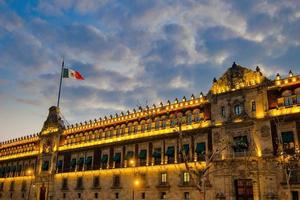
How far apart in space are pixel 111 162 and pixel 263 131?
92.5ft

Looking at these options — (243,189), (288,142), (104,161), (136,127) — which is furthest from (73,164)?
(288,142)

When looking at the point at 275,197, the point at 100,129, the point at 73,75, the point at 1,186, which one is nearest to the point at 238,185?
the point at 275,197

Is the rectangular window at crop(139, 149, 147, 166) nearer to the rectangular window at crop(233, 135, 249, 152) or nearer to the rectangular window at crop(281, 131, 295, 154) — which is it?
the rectangular window at crop(233, 135, 249, 152)

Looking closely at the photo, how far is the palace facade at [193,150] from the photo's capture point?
39.6m

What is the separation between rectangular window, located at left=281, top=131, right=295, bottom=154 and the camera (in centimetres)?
3878

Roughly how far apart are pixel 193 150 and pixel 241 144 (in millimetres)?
8231

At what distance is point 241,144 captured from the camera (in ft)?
137

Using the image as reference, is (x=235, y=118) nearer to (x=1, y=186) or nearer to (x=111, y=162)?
(x=111, y=162)

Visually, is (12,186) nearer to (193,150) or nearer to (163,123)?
(163,123)

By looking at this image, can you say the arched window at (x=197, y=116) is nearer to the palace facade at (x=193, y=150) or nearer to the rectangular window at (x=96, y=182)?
the palace facade at (x=193, y=150)

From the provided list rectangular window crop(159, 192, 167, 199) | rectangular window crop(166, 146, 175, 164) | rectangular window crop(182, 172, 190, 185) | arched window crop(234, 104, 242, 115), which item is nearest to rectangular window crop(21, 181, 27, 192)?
rectangular window crop(159, 192, 167, 199)

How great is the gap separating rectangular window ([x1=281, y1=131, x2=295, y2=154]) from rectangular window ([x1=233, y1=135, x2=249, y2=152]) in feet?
15.2

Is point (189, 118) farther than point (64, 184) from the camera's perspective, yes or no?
No

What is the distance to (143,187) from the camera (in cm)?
5106
